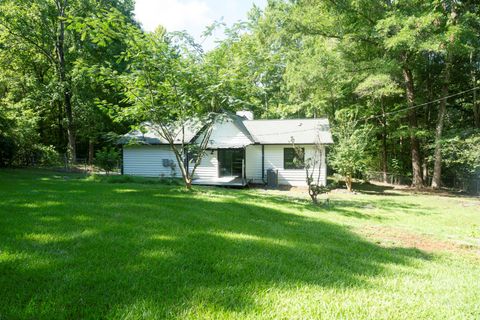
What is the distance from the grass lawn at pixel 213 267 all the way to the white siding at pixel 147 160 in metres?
11.4

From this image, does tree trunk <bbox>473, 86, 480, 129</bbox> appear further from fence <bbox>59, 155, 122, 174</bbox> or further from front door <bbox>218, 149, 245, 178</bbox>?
fence <bbox>59, 155, 122, 174</bbox>

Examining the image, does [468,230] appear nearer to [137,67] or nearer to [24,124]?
[137,67]

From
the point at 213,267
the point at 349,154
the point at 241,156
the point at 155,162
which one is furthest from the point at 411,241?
the point at 155,162

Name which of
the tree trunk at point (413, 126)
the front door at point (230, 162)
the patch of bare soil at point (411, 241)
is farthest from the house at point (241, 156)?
the patch of bare soil at point (411, 241)

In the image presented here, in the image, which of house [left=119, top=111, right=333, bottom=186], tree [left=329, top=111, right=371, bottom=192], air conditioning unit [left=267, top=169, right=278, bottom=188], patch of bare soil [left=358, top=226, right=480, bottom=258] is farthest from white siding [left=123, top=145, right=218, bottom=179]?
patch of bare soil [left=358, top=226, right=480, bottom=258]

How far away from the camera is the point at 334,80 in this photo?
60.2ft

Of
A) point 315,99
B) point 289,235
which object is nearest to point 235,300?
point 289,235

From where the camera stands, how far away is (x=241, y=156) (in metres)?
17.7

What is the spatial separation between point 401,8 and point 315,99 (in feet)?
24.6

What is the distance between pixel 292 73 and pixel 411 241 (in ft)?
50.2

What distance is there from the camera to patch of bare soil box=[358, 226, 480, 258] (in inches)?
223

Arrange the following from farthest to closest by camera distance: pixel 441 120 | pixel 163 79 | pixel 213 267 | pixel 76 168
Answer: pixel 76 168 → pixel 441 120 → pixel 163 79 → pixel 213 267

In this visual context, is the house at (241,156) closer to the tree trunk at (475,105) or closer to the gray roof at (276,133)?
the gray roof at (276,133)

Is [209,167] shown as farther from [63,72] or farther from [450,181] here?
[450,181]
